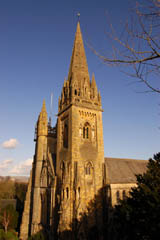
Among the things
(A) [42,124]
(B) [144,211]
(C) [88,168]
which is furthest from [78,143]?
(B) [144,211]

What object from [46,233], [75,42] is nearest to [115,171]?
[46,233]

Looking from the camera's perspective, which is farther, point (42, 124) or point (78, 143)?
point (42, 124)

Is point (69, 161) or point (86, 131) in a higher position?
point (86, 131)

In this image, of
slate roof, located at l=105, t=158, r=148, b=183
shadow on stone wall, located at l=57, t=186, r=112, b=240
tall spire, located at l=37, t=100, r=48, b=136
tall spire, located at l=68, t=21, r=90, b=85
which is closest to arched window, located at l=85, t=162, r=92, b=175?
slate roof, located at l=105, t=158, r=148, b=183

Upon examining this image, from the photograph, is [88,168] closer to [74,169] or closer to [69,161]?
[74,169]

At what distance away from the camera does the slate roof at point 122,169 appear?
27.0m

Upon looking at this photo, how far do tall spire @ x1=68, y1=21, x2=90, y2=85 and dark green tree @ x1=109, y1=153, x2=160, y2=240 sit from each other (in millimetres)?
17317

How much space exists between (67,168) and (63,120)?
7539 mm

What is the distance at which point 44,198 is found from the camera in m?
27.8

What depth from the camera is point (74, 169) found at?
23969mm

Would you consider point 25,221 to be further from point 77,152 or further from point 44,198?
point 77,152

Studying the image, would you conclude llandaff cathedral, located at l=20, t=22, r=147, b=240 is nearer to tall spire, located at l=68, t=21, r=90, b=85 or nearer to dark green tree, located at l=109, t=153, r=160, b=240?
tall spire, located at l=68, t=21, r=90, b=85

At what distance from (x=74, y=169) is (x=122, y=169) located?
8803 mm

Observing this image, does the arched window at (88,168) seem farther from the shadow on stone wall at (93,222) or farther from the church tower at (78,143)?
the shadow on stone wall at (93,222)
